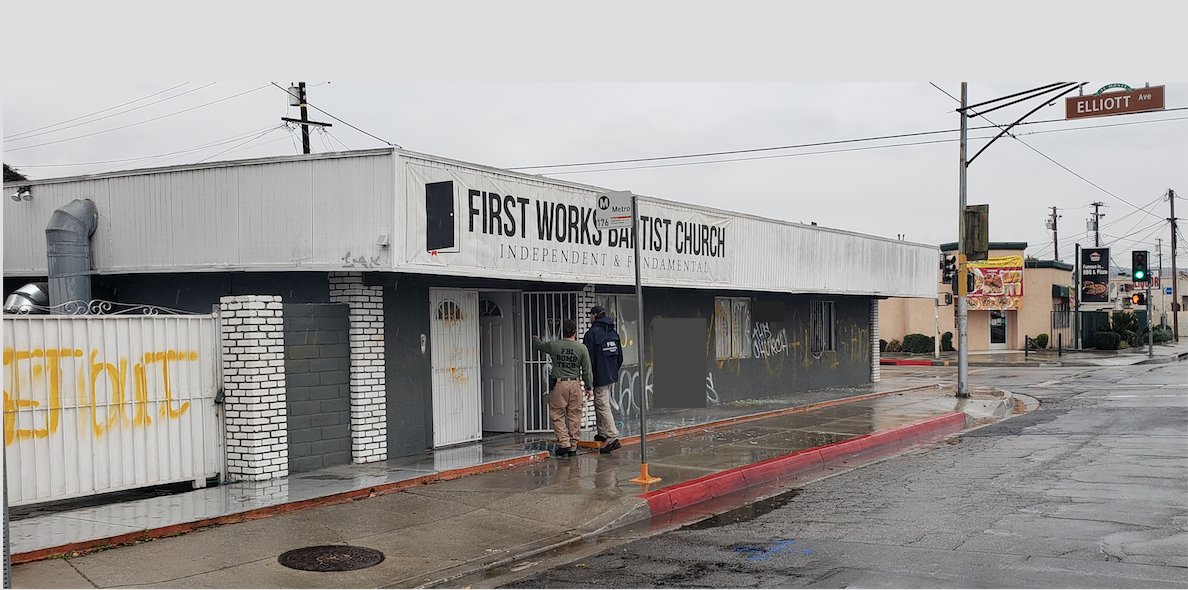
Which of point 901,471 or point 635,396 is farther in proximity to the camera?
point 635,396

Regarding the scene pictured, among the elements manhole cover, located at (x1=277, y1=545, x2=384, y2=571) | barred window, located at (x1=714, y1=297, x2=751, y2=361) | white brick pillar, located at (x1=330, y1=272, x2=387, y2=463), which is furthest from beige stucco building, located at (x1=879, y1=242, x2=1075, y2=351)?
manhole cover, located at (x1=277, y1=545, x2=384, y2=571)

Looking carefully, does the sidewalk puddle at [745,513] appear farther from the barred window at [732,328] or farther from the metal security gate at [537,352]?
the barred window at [732,328]

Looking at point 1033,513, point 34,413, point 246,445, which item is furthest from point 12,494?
point 1033,513

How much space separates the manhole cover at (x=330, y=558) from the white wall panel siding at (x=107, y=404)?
9.27ft

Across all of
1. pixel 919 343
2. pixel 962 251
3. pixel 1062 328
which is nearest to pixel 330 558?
pixel 962 251

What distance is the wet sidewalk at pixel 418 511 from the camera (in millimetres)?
7594

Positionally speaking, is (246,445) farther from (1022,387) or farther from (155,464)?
(1022,387)

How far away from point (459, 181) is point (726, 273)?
7316mm

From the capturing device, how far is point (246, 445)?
1080 centimetres

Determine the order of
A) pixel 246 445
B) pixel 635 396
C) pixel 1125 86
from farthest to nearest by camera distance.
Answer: pixel 635 396, pixel 1125 86, pixel 246 445

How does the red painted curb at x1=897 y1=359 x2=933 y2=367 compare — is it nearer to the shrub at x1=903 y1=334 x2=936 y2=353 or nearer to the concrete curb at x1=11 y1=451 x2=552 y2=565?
the shrub at x1=903 y1=334 x2=936 y2=353

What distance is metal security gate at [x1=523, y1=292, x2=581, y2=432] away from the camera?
15328 millimetres

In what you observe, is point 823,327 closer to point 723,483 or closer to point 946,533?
point 723,483

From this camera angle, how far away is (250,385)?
10742mm
